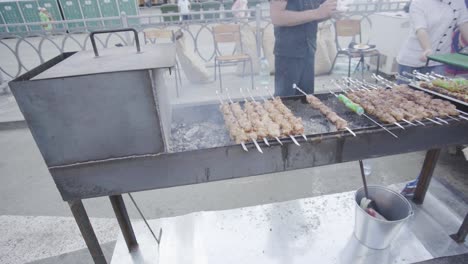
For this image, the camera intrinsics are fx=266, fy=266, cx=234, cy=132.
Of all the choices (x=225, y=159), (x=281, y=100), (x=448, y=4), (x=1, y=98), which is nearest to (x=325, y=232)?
(x=281, y=100)

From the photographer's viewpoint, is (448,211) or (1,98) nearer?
(448,211)

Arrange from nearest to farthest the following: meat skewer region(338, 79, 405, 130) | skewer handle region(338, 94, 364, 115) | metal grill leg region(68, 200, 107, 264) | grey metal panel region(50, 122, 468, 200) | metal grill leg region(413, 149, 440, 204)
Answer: grey metal panel region(50, 122, 468, 200) → metal grill leg region(68, 200, 107, 264) → meat skewer region(338, 79, 405, 130) → skewer handle region(338, 94, 364, 115) → metal grill leg region(413, 149, 440, 204)

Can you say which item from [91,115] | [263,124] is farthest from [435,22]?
[91,115]

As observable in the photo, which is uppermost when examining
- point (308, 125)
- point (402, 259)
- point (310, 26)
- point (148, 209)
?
point (310, 26)

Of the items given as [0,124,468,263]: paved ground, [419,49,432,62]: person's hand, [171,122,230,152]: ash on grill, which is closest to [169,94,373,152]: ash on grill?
[171,122,230,152]: ash on grill

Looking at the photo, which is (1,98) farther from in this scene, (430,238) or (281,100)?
(430,238)

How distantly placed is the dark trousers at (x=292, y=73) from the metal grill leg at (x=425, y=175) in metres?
1.73

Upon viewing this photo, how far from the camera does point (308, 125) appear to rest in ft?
7.38

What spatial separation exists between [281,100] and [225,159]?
1212 mm

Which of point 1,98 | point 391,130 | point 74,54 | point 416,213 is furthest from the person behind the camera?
point 1,98

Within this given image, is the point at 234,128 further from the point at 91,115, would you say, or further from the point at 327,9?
the point at 327,9

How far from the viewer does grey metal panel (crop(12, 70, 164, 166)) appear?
1.43 meters

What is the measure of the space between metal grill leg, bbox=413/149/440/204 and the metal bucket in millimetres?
665

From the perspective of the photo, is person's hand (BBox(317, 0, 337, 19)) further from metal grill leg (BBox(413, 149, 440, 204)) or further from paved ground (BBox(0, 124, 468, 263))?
paved ground (BBox(0, 124, 468, 263))
